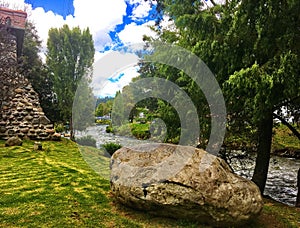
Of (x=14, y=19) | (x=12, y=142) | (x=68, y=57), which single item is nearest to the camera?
(x=12, y=142)

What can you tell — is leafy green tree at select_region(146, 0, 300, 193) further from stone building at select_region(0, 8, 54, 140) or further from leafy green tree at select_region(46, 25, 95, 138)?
leafy green tree at select_region(46, 25, 95, 138)

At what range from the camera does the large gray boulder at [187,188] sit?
362 cm

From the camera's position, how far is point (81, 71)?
635 inches

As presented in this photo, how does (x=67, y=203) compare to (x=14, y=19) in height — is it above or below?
below

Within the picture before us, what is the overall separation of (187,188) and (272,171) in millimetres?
8842

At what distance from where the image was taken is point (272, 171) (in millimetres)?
10852

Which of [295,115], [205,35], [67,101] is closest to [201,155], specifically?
[205,35]

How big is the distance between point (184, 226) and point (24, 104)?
33.8 feet

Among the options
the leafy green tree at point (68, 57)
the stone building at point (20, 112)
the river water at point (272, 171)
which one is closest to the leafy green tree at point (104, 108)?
the river water at point (272, 171)

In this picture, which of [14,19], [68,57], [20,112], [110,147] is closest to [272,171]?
[110,147]

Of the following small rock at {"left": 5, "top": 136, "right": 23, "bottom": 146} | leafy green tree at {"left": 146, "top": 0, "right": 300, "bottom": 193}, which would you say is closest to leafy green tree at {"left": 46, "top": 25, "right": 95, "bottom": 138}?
small rock at {"left": 5, "top": 136, "right": 23, "bottom": 146}

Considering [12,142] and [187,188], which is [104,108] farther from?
[187,188]

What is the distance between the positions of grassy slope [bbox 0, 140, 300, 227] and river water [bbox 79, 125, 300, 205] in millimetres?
2000

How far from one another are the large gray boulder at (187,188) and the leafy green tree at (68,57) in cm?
1257
